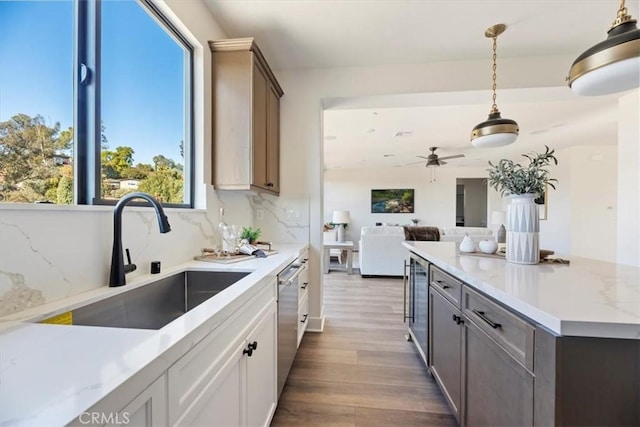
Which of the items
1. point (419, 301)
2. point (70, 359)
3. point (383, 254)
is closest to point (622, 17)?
point (419, 301)

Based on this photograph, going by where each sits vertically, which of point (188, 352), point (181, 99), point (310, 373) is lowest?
point (310, 373)

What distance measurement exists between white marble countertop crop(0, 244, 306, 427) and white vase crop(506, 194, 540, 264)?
153 centimetres

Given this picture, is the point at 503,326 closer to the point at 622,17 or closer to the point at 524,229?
the point at 524,229

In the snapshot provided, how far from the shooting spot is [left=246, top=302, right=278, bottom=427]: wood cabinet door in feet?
3.88

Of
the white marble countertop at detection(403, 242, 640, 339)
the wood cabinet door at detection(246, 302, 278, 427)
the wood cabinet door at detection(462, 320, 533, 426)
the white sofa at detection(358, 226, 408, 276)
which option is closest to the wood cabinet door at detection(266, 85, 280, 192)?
the wood cabinet door at detection(246, 302, 278, 427)

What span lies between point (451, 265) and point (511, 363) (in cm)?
57

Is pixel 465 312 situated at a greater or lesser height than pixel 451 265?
lesser

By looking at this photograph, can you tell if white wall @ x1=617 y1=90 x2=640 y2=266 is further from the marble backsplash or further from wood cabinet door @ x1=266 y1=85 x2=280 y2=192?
the marble backsplash

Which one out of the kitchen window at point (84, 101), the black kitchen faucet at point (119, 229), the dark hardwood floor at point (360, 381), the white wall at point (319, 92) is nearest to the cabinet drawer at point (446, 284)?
the dark hardwood floor at point (360, 381)

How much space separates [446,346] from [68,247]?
190 cm

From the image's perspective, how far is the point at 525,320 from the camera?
3.00 ft

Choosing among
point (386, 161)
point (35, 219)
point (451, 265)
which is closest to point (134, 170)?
point (35, 219)

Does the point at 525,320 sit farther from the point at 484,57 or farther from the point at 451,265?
the point at 484,57

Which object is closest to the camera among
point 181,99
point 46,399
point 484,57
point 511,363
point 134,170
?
point 46,399
